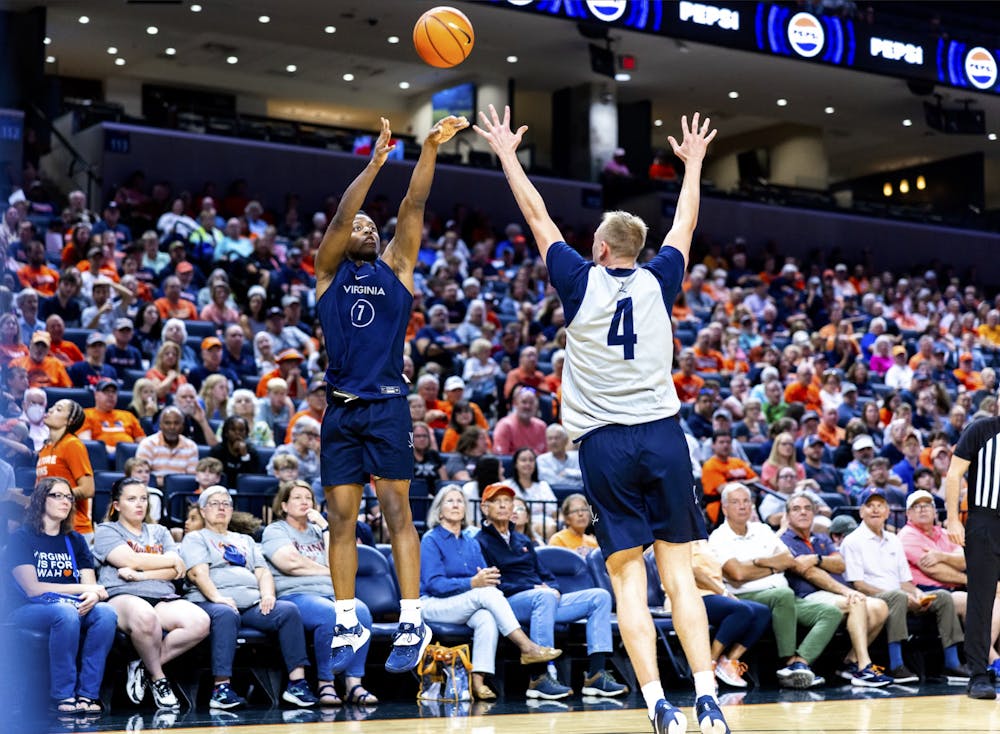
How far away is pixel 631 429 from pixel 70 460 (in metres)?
4.37

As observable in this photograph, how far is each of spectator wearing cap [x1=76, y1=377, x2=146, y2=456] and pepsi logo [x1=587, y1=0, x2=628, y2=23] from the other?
37.6ft

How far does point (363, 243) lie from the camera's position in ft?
18.3

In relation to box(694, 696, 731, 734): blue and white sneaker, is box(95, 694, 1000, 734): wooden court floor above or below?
below

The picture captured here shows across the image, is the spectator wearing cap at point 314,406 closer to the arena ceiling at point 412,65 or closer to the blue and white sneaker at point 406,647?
the blue and white sneaker at point 406,647

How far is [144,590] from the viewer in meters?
7.14

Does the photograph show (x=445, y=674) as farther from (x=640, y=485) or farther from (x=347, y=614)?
(x=640, y=485)

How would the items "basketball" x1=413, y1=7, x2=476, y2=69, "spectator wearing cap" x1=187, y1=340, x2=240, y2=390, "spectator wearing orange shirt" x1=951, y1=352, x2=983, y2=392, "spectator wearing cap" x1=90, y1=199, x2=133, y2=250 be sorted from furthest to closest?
"spectator wearing orange shirt" x1=951, y1=352, x2=983, y2=392 < "spectator wearing cap" x1=90, y1=199, x2=133, y2=250 < "spectator wearing cap" x1=187, y1=340, x2=240, y2=390 < "basketball" x1=413, y1=7, x2=476, y2=69

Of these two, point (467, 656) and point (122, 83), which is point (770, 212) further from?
point (467, 656)

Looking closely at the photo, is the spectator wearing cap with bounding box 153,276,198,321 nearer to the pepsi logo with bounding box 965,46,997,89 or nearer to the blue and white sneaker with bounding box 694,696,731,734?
the blue and white sneaker with bounding box 694,696,731,734

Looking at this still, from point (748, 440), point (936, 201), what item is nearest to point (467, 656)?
point (748, 440)

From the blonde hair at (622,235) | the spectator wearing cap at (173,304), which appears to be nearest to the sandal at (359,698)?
the blonde hair at (622,235)

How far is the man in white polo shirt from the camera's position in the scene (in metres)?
8.53

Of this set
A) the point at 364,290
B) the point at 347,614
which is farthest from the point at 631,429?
the point at 347,614

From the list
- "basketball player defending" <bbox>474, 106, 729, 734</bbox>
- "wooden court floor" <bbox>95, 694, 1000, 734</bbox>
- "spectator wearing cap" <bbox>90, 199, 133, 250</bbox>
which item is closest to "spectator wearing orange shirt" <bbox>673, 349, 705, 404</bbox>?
"spectator wearing cap" <bbox>90, 199, 133, 250</bbox>
